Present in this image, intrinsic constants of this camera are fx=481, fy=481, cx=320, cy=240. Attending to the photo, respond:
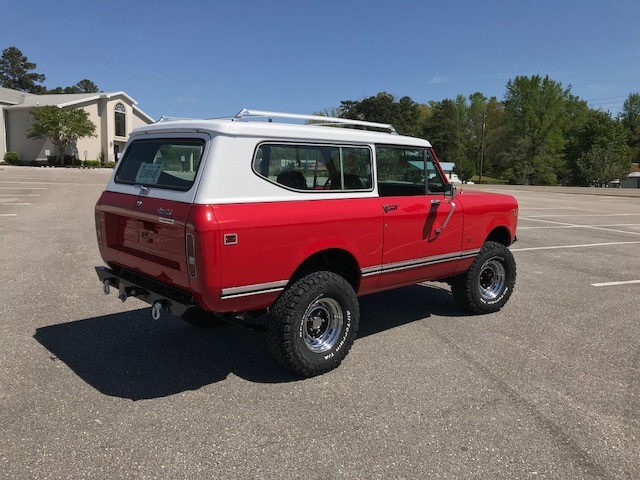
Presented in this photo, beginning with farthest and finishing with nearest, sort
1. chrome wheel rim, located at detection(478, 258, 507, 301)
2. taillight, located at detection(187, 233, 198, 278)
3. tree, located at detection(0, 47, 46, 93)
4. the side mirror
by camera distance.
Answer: tree, located at detection(0, 47, 46, 93), chrome wheel rim, located at detection(478, 258, 507, 301), the side mirror, taillight, located at detection(187, 233, 198, 278)

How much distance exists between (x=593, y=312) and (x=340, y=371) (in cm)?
358

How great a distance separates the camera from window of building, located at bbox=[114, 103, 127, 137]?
5747 centimetres

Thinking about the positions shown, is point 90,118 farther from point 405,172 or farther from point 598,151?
point 598,151

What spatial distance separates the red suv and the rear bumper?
12 mm

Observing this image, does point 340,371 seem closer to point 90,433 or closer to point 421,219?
point 421,219

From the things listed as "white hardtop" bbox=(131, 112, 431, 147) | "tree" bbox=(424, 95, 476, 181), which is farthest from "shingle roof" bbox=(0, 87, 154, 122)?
"white hardtop" bbox=(131, 112, 431, 147)

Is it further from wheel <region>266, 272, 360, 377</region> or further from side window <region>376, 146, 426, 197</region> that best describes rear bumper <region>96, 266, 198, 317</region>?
side window <region>376, 146, 426, 197</region>

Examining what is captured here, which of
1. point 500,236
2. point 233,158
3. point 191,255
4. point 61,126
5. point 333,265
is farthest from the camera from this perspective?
point 61,126

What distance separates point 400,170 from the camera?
15.3ft

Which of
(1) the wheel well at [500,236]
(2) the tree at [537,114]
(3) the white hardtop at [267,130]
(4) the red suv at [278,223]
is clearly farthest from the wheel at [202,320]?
(2) the tree at [537,114]

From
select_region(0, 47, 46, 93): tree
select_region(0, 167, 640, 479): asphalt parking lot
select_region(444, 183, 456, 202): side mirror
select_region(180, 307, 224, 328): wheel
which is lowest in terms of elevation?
select_region(0, 167, 640, 479): asphalt parking lot

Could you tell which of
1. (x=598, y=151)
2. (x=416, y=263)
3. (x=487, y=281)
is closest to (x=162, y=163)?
(x=416, y=263)

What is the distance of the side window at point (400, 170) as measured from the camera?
4426mm

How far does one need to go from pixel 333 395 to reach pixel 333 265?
3.79ft
